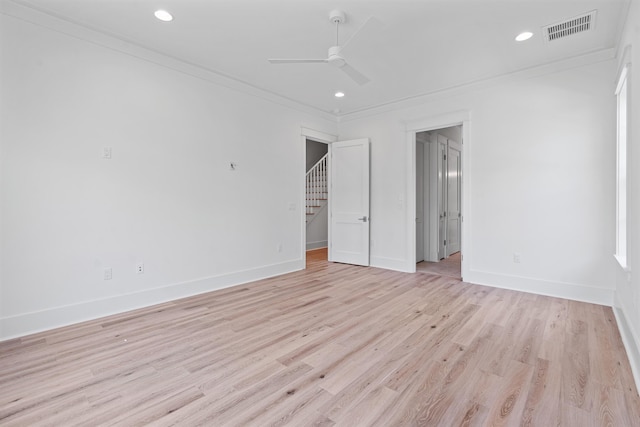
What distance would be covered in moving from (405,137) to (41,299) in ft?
16.6

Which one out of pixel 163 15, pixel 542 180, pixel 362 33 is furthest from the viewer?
pixel 542 180

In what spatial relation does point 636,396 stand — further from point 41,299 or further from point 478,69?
point 41,299

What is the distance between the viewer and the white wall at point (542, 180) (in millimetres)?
3418

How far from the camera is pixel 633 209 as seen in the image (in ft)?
7.91

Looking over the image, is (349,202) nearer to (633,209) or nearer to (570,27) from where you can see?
(570,27)

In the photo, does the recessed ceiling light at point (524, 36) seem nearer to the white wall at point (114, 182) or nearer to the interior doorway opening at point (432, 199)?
the interior doorway opening at point (432, 199)

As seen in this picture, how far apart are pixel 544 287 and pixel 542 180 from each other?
4.41 feet

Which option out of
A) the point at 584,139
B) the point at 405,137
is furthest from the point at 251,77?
the point at 584,139

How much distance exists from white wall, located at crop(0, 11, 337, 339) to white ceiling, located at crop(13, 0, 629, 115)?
0.42 m

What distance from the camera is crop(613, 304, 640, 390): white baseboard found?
2023 mm

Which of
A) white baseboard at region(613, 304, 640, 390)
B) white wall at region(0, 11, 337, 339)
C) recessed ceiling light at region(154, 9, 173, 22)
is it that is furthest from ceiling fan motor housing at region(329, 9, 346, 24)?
white baseboard at region(613, 304, 640, 390)

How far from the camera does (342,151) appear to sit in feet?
18.8

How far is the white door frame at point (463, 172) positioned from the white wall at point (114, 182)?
7.83 feet

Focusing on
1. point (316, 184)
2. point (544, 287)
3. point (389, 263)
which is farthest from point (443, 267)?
point (316, 184)
